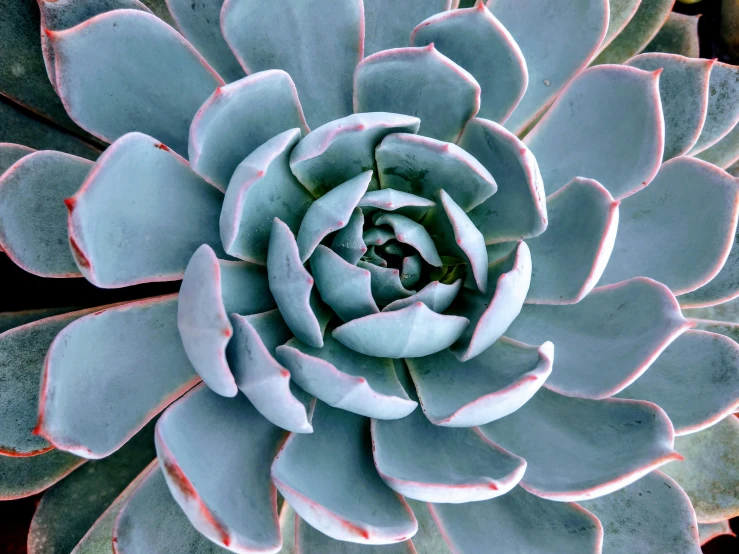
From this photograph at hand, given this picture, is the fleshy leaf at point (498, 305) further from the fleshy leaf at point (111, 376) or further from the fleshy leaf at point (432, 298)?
the fleshy leaf at point (111, 376)

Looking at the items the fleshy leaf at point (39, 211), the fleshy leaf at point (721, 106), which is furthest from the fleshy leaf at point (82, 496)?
the fleshy leaf at point (721, 106)

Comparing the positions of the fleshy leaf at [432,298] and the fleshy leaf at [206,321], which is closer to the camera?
the fleshy leaf at [206,321]

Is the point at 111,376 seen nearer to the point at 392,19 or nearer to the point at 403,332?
the point at 403,332

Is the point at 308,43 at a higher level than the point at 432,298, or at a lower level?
higher

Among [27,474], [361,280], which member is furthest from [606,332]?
[27,474]

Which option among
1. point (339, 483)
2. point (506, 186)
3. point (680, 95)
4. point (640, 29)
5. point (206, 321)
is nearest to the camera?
point (206, 321)

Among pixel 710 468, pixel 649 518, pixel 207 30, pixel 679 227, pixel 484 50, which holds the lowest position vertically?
pixel 710 468

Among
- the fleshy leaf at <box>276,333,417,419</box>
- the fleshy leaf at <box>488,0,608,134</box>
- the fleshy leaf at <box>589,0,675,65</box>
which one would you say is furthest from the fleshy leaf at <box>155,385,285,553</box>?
the fleshy leaf at <box>589,0,675,65</box>
